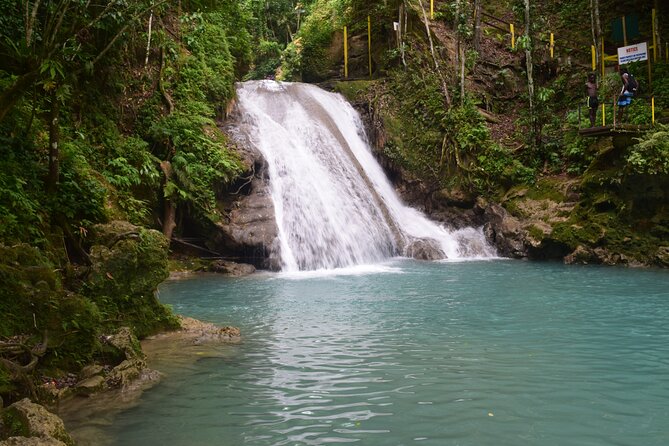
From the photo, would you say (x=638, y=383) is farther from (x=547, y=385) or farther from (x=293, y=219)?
(x=293, y=219)

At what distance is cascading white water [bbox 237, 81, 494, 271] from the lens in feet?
54.4

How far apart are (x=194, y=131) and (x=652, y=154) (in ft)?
38.6

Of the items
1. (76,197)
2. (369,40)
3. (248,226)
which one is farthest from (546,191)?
(76,197)

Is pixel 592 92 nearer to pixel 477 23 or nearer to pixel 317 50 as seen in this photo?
pixel 477 23

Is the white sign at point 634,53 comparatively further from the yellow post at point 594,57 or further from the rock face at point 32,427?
the rock face at point 32,427

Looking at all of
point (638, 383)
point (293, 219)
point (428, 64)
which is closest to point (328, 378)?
point (638, 383)

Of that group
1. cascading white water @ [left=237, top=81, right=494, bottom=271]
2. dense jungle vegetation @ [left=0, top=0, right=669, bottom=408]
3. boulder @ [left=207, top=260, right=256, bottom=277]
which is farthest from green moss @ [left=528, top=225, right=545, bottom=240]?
boulder @ [left=207, top=260, right=256, bottom=277]

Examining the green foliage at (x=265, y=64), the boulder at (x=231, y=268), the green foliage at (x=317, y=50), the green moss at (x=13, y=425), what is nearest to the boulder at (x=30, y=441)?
the green moss at (x=13, y=425)

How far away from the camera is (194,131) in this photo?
621 inches

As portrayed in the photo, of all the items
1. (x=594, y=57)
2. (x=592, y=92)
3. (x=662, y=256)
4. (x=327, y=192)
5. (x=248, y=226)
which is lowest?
(x=662, y=256)

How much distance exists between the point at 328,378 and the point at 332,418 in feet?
3.71

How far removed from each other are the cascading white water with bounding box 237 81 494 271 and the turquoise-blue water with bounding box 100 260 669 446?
5.16m

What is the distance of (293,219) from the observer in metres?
16.8

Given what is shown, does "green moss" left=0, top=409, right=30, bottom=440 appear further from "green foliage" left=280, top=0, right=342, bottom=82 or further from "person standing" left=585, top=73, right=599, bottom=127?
"green foliage" left=280, top=0, right=342, bottom=82
